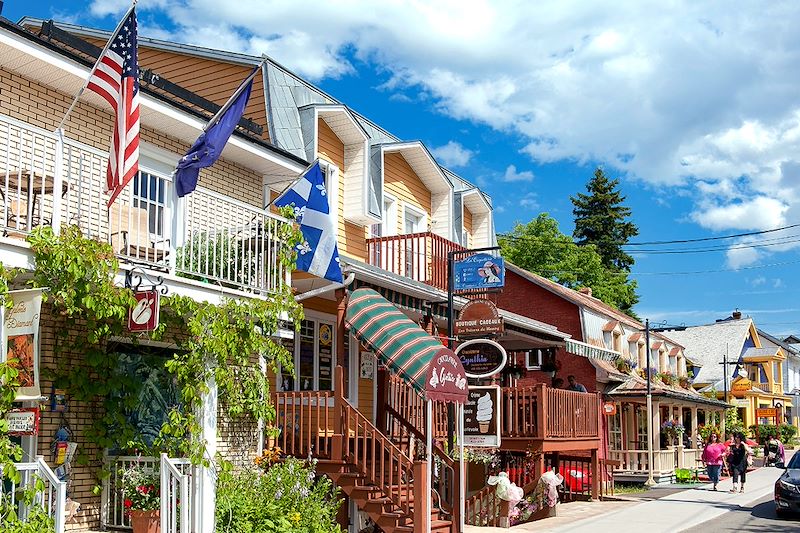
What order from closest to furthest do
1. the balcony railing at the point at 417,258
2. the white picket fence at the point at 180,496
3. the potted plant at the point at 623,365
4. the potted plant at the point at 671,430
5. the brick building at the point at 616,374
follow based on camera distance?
the white picket fence at the point at 180,496, the balcony railing at the point at 417,258, the brick building at the point at 616,374, the potted plant at the point at 623,365, the potted plant at the point at 671,430

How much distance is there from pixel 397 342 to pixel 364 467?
79.8 inches

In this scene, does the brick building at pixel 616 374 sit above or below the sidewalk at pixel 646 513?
above

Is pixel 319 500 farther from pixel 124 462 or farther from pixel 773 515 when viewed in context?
pixel 773 515

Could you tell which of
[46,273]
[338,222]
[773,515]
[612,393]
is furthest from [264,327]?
[612,393]

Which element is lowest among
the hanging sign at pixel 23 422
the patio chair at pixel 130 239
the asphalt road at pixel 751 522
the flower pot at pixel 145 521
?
the asphalt road at pixel 751 522

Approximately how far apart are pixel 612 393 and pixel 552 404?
14106 mm

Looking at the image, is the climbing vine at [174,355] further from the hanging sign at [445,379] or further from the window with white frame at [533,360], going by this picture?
the window with white frame at [533,360]

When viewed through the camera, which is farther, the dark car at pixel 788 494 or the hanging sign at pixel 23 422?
the dark car at pixel 788 494

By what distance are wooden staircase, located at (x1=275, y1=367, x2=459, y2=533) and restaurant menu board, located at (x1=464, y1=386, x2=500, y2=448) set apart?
51.5 inches

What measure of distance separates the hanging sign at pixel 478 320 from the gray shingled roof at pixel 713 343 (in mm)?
46592

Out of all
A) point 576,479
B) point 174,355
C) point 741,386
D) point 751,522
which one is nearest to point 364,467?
point 174,355

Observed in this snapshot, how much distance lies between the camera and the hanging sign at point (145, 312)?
394 inches

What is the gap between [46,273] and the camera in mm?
9133

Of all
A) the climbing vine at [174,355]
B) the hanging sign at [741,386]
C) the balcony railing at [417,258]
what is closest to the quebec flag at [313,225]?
the climbing vine at [174,355]
